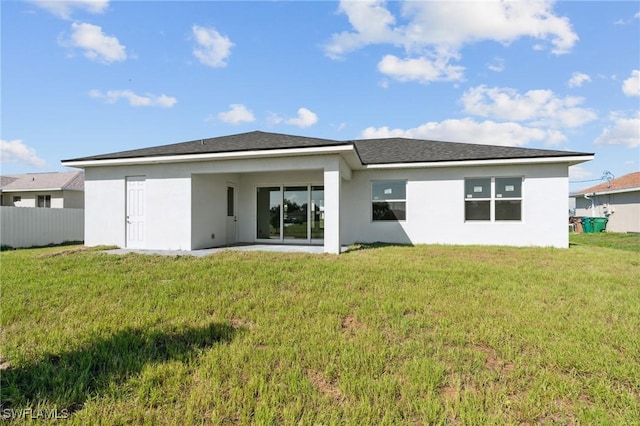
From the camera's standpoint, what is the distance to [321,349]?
317 cm

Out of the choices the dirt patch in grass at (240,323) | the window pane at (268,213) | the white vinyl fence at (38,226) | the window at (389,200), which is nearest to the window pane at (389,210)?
the window at (389,200)

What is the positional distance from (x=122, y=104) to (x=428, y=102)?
1309 cm

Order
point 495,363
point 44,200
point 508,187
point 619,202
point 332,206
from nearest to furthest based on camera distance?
point 495,363
point 332,206
point 508,187
point 619,202
point 44,200

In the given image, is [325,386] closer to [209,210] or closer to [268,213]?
[209,210]

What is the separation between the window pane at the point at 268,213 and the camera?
12.9 meters

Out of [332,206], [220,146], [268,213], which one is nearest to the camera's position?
[332,206]

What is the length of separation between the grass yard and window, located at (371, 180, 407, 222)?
20.4 feet

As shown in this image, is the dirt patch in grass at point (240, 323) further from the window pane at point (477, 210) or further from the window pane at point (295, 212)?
A: the window pane at point (477, 210)

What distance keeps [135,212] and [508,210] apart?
13.4 meters

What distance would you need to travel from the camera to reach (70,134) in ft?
36.0

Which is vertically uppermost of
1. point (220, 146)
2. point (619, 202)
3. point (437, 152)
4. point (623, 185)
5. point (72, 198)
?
point (437, 152)

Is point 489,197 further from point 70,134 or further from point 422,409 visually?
point 70,134

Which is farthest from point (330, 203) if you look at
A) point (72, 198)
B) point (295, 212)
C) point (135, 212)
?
point (72, 198)

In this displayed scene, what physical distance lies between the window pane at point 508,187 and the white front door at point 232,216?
33.3 ft
